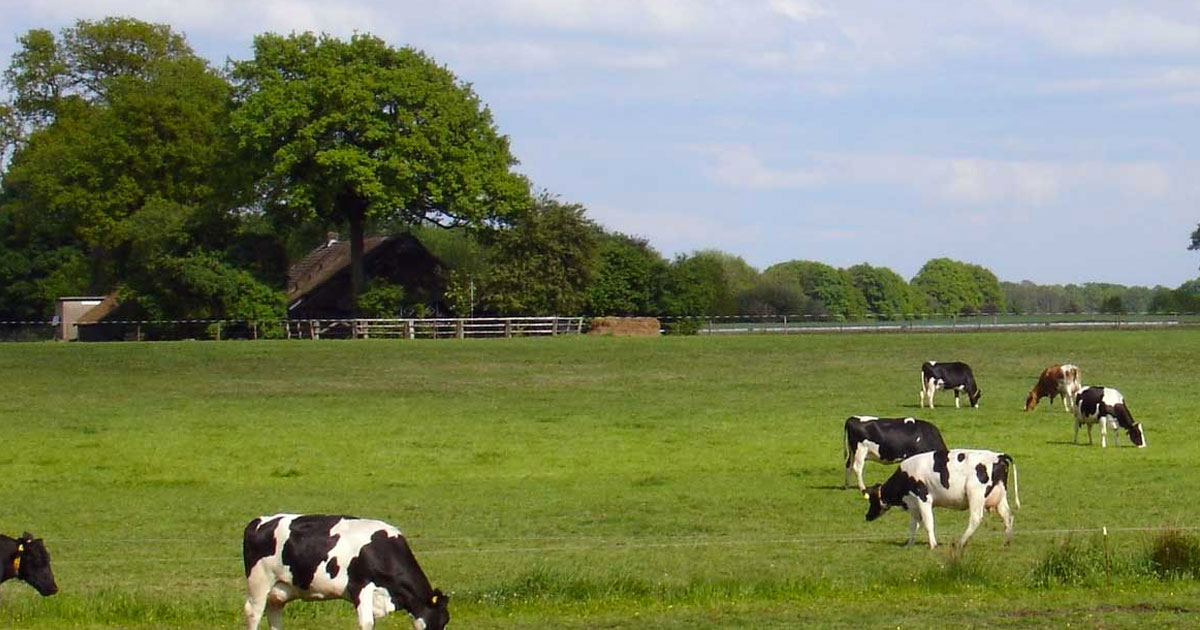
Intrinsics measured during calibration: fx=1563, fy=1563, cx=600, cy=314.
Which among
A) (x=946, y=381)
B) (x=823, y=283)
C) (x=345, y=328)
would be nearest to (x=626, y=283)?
(x=345, y=328)

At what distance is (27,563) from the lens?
15.4 metres

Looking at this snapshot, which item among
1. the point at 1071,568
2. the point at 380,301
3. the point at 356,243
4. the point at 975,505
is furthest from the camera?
the point at 356,243

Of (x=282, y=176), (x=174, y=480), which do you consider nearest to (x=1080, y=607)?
(x=174, y=480)

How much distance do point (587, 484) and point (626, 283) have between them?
57.2 metres

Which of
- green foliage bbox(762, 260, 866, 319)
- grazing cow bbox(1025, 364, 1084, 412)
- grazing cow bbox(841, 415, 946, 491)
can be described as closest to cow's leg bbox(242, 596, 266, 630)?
grazing cow bbox(841, 415, 946, 491)

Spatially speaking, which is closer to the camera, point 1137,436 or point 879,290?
point 1137,436

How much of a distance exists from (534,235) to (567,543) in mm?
59688

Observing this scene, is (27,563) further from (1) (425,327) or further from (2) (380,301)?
(2) (380,301)

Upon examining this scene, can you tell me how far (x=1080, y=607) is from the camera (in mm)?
14586

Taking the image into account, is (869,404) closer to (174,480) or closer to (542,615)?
(174,480)

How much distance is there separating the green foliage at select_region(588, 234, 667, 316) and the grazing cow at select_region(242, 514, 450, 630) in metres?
69.9

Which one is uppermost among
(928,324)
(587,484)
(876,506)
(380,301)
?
(380,301)

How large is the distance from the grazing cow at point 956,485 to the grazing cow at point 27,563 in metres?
10.1

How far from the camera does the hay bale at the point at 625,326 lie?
7706cm
